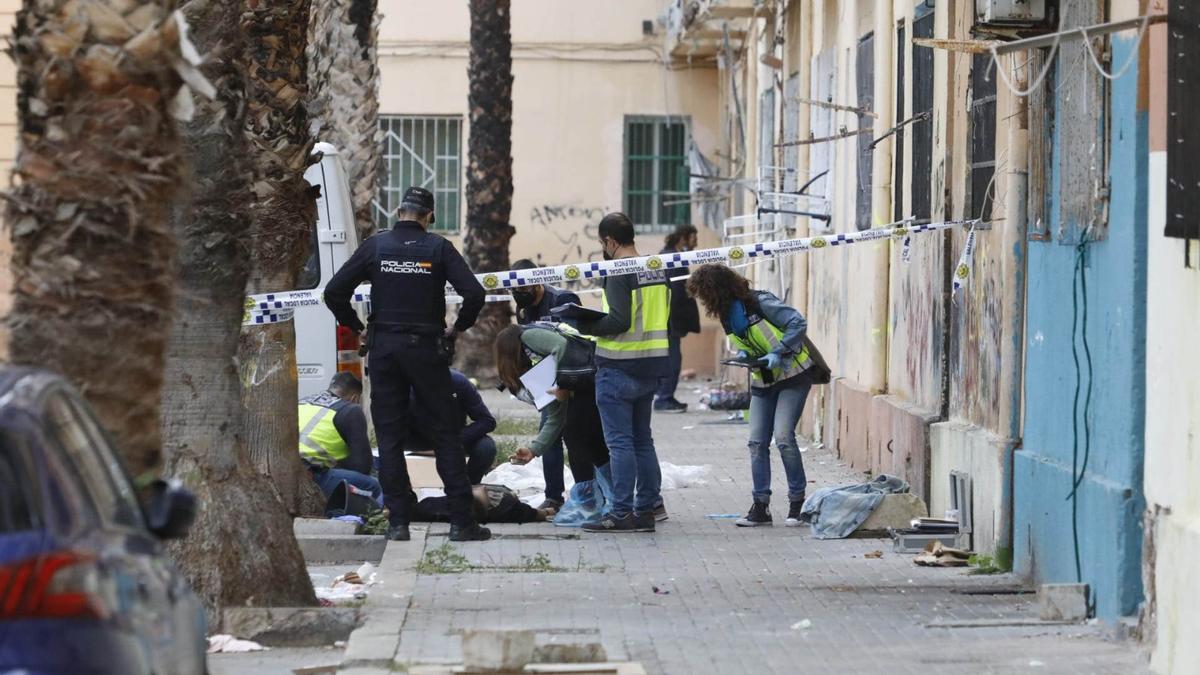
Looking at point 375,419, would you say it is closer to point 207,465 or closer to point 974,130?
point 207,465

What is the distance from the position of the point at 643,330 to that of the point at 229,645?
13.1 feet

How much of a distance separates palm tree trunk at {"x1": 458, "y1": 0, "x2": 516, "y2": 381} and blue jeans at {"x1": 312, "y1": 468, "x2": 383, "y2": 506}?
11.8 meters

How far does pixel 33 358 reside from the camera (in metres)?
7.07

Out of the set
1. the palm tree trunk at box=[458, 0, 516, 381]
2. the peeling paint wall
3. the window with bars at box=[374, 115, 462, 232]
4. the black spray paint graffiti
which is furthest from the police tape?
the window with bars at box=[374, 115, 462, 232]

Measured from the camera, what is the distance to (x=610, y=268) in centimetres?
1195

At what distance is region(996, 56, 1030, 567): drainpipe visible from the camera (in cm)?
986

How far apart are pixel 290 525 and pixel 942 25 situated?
553cm

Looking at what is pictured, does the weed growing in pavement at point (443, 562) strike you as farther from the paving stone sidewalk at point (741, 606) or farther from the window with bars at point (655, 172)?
the window with bars at point (655, 172)

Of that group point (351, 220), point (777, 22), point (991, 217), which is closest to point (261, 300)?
point (351, 220)

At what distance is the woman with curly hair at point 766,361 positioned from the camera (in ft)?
39.4

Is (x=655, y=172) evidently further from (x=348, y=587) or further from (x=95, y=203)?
(x=95, y=203)

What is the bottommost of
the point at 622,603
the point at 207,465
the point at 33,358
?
the point at 622,603

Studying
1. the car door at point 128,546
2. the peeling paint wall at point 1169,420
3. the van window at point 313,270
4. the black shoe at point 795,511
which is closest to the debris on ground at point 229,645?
the car door at point 128,546

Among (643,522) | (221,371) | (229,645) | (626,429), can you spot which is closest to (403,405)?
(626,429)
